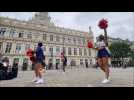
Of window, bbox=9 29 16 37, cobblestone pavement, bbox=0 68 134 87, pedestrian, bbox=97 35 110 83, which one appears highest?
window, bbox=9 29 16 37

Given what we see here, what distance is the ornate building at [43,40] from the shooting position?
103 ft

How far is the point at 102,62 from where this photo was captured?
15.9 ft

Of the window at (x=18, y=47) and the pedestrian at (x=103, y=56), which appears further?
the window at (x=18, y=47)

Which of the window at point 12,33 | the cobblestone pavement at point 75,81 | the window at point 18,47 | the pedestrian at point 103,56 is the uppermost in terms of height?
the window at point 12,33

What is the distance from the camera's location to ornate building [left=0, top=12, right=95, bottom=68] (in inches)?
1233

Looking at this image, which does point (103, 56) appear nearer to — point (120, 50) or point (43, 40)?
point (43, 40)

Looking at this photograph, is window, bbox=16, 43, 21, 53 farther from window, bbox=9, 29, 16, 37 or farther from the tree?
the tree

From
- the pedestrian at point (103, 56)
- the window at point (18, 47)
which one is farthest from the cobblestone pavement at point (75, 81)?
the window at point (18, 47)

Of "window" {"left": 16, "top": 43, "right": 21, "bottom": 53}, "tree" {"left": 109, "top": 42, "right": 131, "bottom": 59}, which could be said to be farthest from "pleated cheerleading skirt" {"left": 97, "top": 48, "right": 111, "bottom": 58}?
"tree" {"left": 109, "top": 42, "right": 131, "bottom": 59}

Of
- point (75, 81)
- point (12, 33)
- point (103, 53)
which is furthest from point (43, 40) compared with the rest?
point (103, 53)

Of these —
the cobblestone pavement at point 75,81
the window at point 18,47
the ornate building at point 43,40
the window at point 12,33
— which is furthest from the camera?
the window at point 18,47

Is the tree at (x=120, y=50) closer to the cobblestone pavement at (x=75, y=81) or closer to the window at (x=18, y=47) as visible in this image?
the window at (x=18, y=47)

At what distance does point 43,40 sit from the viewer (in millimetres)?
36375
